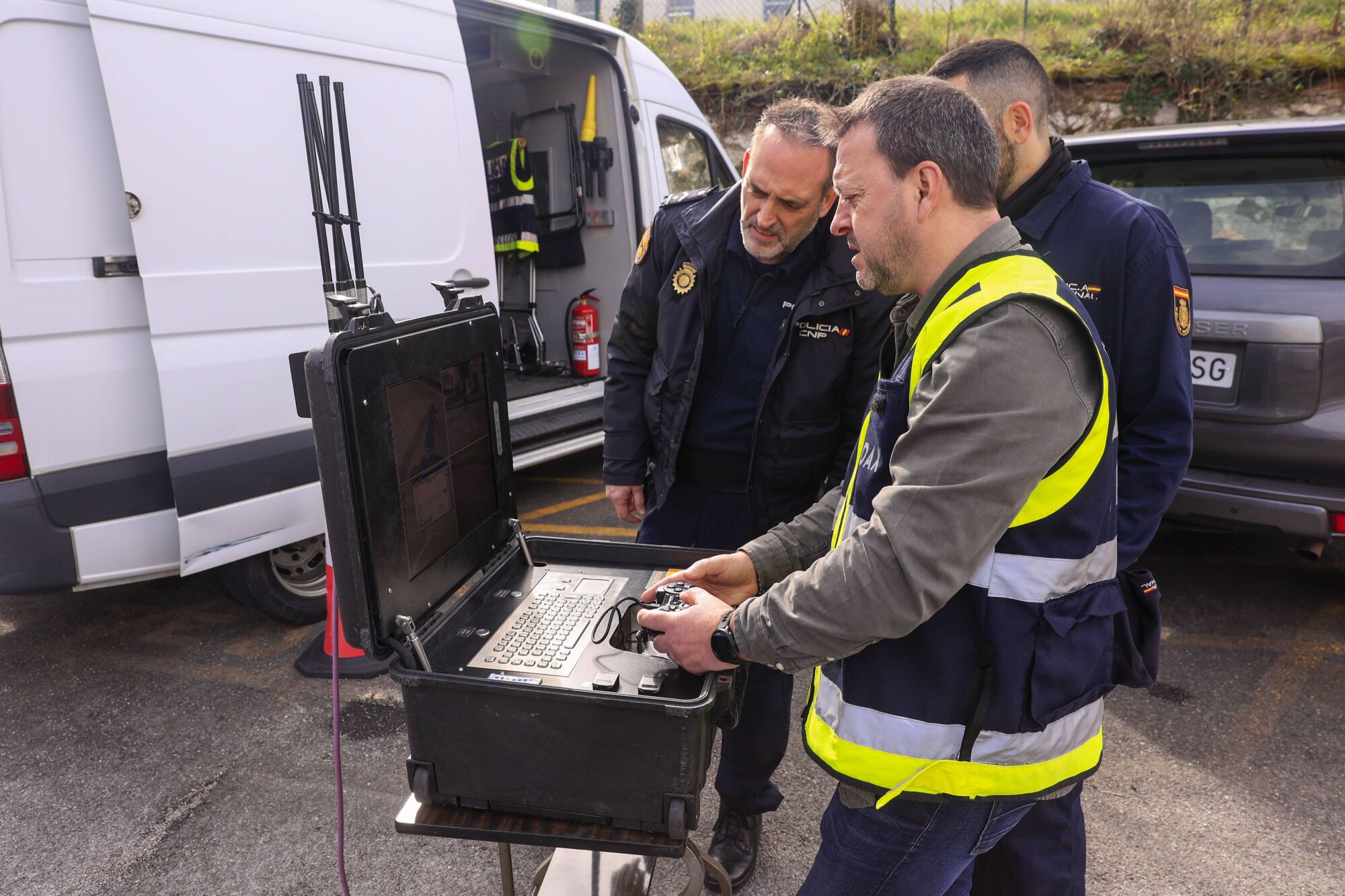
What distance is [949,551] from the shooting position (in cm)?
110

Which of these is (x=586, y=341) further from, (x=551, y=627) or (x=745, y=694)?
(x=551, y=627)

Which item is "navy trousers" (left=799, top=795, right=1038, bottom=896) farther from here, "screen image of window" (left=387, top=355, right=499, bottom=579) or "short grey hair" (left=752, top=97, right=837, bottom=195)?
"short grey hair" (left=752, top=97, right=837, bottom=195)

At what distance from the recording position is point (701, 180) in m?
5.60

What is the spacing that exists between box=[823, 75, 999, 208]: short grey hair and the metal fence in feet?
39.7

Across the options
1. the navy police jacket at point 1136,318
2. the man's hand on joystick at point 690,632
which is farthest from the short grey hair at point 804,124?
the man's hand on joystick at point 690,632

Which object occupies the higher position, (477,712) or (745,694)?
(477,712)

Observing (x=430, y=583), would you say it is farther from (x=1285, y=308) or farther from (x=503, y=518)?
(x=1285, y=308)

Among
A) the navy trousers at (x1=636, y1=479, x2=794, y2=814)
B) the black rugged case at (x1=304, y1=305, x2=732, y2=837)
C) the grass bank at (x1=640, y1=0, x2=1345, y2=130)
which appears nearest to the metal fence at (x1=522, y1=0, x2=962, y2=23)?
the grass bank at (x1=640, y1=0, x2=1345, y2=130)

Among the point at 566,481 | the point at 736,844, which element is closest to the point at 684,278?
the point at 736,844

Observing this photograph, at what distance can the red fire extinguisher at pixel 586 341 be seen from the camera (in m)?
5.26

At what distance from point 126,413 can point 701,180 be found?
383 centimetres

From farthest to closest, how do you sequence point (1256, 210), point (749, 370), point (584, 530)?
point (584, 530), point (1256, 210), point (749, 370)

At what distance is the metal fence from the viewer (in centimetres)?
1250

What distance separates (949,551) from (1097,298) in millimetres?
1100
